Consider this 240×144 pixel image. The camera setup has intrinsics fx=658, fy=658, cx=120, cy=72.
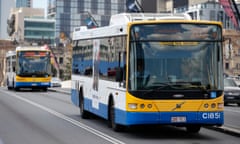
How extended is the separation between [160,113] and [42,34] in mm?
171915

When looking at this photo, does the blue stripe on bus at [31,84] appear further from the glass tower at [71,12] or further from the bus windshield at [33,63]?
the glass tower at [71,12]

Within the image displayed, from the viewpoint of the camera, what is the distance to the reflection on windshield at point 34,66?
154ft

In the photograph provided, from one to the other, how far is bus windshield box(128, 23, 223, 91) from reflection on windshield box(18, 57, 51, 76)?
31.4 metres

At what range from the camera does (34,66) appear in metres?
47.2

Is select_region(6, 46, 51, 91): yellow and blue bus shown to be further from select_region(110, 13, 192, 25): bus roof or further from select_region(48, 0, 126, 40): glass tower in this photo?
select_region(48, 0, 126, 40): glass tower

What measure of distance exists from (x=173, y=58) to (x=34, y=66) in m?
32.3

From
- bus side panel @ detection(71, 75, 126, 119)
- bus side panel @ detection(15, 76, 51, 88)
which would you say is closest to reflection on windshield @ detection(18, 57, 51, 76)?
bus side panel @ detection(15, 76, 51, 88)

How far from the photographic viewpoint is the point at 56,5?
169 metres

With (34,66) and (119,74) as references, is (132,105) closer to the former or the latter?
(119,74)

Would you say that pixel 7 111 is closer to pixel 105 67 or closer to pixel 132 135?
pixel 105 67

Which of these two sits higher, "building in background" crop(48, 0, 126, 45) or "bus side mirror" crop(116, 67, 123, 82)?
"building in background" crop(48, 0, 126, 45)

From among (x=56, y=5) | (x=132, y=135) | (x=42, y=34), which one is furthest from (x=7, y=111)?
(x=42, y=34)

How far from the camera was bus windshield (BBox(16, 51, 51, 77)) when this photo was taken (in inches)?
1845

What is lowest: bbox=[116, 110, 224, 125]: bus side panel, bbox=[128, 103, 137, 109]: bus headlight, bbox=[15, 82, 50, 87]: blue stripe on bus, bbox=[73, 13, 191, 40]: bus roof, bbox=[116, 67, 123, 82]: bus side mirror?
bbox=[15, 82, 50, 87]: blue stripe on bus
